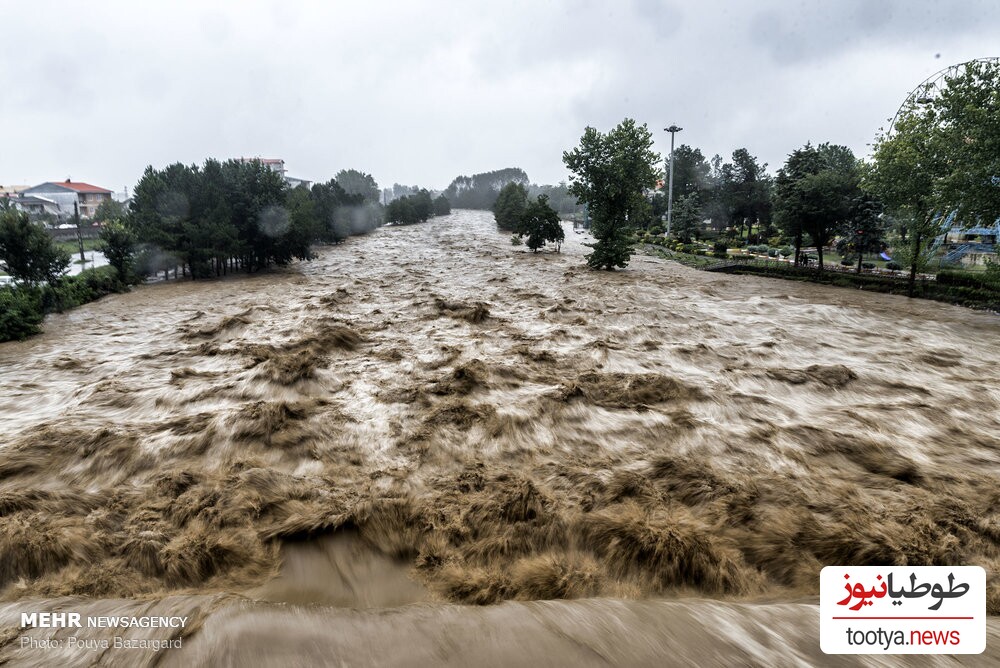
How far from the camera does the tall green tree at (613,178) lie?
123ft

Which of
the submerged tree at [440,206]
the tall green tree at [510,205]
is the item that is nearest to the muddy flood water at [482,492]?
the tall green tree at [510,205]

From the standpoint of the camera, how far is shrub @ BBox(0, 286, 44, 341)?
17.6m

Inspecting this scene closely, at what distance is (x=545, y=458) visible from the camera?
8.05 metres

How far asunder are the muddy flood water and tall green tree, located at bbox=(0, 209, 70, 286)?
11602 millimetres

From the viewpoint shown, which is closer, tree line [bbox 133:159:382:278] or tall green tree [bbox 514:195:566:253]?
tree line [bbox 133:159:382:278]

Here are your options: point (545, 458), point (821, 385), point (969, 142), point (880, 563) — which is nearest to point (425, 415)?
point (545, 458)

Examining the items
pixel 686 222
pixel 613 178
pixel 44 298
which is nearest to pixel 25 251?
pixel 44 298

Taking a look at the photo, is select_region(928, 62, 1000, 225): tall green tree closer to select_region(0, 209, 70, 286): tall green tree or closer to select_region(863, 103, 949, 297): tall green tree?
select_region(863, 103, 949, 297): tall green tree

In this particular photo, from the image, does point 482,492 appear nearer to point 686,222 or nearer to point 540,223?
point 540,223

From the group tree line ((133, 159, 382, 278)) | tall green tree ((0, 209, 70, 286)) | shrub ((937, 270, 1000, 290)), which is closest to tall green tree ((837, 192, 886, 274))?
shrub ((937, 270, 1000, 290))

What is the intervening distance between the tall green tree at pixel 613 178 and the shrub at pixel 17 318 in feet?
110

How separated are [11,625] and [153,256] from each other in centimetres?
3630

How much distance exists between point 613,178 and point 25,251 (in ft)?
121

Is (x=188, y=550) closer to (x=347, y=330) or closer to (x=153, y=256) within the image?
(x=347, y=330)
